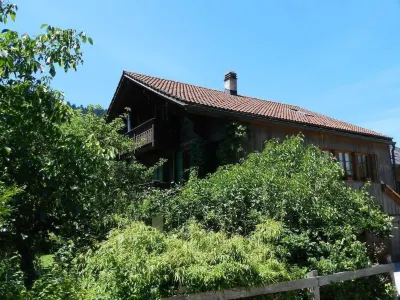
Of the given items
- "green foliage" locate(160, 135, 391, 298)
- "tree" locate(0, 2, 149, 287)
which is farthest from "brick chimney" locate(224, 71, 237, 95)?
"tree" locate(0, 2, 149, 287)

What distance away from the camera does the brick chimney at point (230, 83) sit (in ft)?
70.0

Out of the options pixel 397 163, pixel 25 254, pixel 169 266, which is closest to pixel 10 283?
pixel 169 266

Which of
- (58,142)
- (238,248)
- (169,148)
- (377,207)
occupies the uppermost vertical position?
(169,148)

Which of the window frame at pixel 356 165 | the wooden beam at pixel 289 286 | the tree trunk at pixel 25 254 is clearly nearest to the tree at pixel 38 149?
the tree trunk at pixel 25 254

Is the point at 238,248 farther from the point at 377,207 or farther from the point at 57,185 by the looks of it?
the point at 377,207

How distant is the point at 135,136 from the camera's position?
1728 centimetres

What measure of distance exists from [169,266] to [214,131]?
10.2 m

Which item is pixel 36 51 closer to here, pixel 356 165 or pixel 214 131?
pixel 214 131

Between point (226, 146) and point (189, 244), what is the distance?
335 inches

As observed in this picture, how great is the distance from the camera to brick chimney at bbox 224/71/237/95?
70.0 ft

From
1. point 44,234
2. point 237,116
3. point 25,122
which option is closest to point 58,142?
point 25,122

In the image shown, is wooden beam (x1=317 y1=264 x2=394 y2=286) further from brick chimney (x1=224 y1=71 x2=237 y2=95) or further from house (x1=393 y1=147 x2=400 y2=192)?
house (x1=393 y1=147 x2=400 y2=192)

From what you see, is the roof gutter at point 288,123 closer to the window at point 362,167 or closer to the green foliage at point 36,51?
the window at point 362,167

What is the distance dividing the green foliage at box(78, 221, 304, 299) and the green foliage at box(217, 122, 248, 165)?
25.5ft
